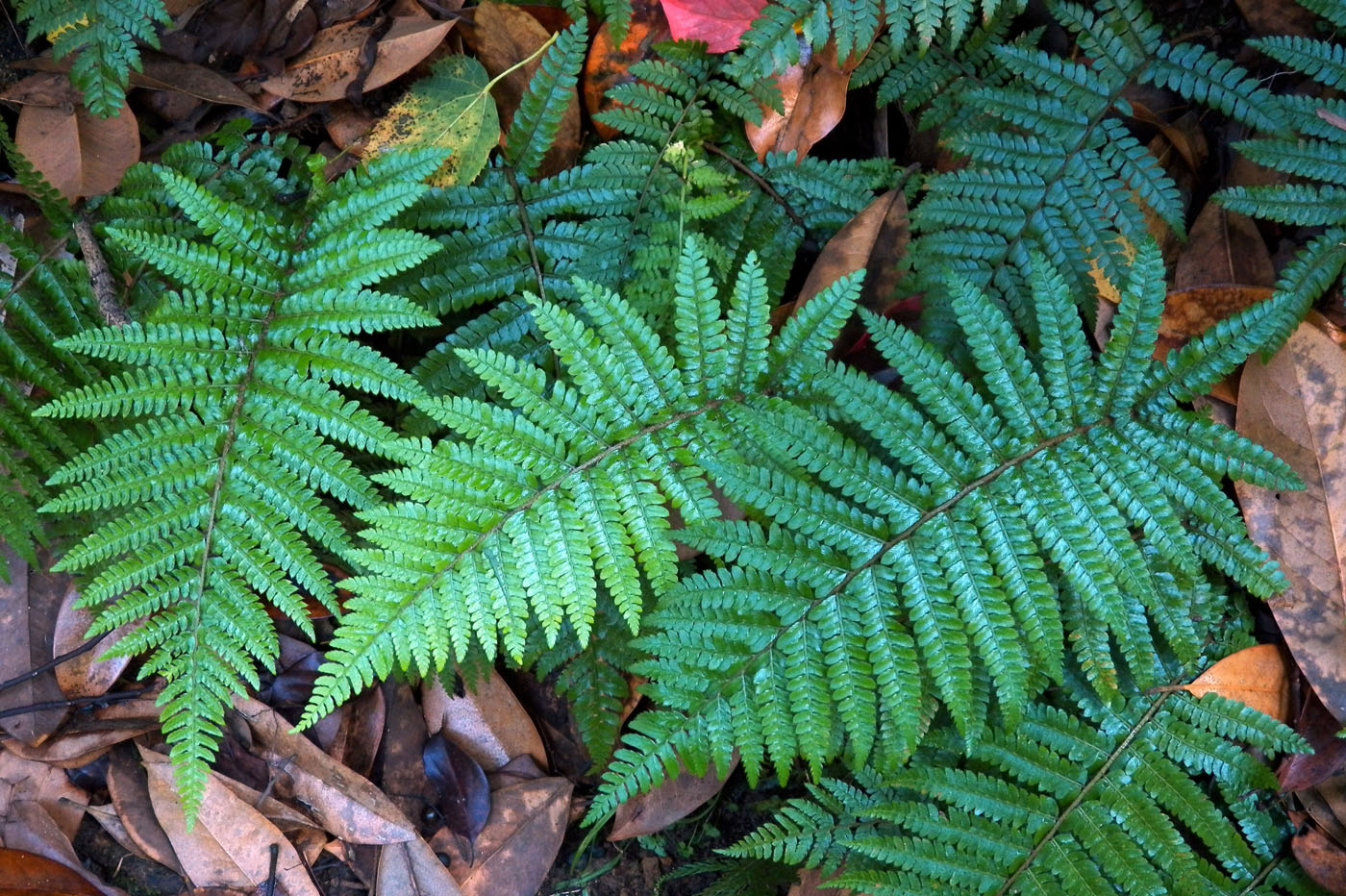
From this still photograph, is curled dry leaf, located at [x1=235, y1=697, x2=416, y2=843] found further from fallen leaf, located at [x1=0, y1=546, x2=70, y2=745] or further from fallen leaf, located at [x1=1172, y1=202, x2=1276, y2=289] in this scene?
fallen leaf, located at [x1=1172, y1=202, x2=1276, y2=289]

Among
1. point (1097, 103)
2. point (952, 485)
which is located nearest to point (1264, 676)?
point (952, 485)

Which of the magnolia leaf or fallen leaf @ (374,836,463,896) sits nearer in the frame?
the magnolia leaf

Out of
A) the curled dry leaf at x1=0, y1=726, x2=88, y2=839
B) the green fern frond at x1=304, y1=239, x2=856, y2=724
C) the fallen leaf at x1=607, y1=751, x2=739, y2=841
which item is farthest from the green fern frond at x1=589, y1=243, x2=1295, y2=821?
the curled dry leaf at x1=0, y1=726, x2=88, y2=839

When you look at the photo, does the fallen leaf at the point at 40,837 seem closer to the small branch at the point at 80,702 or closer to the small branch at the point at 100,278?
the small branch at the point at 80,702

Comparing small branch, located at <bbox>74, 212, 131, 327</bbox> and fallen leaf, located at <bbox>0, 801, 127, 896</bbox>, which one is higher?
small branch, located at <bbox>74, 212, 131, 327</bbox>

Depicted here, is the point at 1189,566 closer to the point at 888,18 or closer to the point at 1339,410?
the point at 1339,410

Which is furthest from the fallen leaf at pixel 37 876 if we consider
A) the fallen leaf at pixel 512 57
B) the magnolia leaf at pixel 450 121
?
the fallen leaf at pixel 512 57

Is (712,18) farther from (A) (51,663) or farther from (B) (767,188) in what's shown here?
(A) (51,663)

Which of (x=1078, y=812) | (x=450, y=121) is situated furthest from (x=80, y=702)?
(x=1078, y=812)
